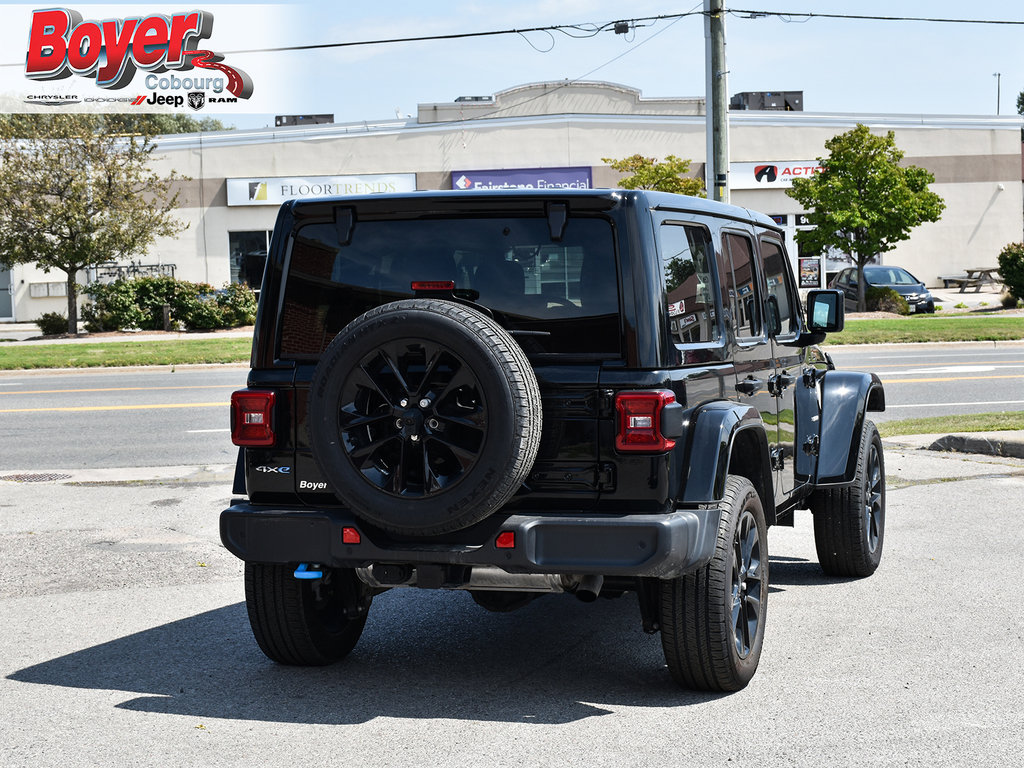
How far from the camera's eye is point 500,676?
509 cm

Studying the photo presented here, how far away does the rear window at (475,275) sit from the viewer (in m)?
4.52

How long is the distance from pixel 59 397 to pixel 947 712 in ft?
51.1

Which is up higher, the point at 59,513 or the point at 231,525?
the point at 231,525

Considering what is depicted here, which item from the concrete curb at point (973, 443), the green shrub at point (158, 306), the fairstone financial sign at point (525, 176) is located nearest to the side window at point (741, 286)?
the concrete curb at point (973, 443)

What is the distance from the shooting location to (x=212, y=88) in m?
42.4

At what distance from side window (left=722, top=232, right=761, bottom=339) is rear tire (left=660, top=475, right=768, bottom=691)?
89 cm

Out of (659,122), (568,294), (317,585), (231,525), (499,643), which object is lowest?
(499,643)

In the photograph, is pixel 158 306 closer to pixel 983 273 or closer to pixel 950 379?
pixel 950 379

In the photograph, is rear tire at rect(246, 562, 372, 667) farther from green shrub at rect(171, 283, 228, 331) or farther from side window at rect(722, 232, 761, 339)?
green shrub at rect(171, 283, 228, 331)

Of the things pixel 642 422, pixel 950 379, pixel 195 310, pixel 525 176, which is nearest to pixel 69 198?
pixel 195 310

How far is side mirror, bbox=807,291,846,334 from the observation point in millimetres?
6664

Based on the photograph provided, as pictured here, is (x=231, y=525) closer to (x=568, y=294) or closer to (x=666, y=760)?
(x=568, y=294)

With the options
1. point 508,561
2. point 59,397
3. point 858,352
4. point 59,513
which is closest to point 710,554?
point 508,561

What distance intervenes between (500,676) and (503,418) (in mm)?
1394
